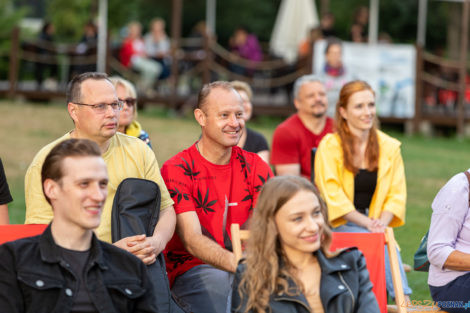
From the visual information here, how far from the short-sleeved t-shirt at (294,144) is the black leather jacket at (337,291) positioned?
370 cm

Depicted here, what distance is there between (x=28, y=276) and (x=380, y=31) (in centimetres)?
3599

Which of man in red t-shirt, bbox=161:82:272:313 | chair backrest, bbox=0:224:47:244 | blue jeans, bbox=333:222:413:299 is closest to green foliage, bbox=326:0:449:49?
blue jeans, bbox=333:222:413:299

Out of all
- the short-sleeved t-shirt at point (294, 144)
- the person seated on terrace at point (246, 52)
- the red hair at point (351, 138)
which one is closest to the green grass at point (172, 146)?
the person seated on terrace at point (246, 52)

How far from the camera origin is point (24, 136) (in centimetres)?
1719

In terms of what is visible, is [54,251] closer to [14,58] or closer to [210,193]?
[210,193]

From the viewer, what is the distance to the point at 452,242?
208 inches

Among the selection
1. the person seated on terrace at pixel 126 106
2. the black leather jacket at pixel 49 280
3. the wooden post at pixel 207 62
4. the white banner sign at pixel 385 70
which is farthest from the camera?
the wooden post at pixel 207 62

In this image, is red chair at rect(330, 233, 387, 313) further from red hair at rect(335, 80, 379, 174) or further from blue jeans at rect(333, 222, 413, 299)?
red hair at rect(335, 80, 379, 174)

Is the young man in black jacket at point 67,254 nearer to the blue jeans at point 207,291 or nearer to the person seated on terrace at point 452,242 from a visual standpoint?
the blue jeans at point 207,291

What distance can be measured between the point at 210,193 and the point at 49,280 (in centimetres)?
180

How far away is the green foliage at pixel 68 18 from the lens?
32.1 m

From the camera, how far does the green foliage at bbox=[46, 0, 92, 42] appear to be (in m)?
32.1

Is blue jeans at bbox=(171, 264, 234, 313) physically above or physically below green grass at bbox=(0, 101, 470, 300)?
above

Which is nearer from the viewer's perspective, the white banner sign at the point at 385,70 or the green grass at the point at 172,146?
the green grass at the point at 172,146
